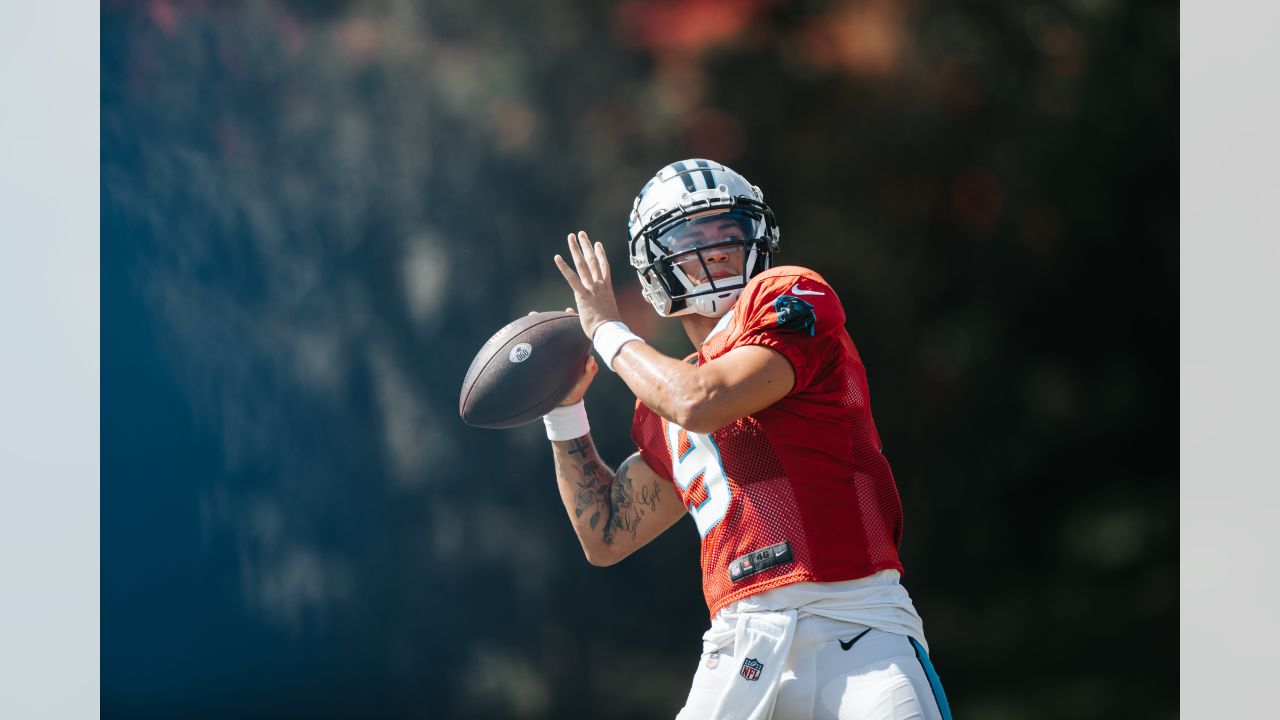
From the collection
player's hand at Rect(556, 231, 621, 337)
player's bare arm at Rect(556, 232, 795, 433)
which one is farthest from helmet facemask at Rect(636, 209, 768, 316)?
player's bare arm at Rect(556, 232, 795, 433)

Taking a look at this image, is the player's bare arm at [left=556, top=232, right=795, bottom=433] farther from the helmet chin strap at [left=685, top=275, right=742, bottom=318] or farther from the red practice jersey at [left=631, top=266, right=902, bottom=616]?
the helmet chin strap at [left=685, top=275, right=742, bottom=318]

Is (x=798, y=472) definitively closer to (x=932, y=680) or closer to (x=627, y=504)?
(x=932, y=680)

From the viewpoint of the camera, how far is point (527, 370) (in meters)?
3.16

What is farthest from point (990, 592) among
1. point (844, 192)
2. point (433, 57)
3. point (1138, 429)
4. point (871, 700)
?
point (433, 57)

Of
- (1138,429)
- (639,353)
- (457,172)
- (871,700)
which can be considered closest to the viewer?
(871,700)

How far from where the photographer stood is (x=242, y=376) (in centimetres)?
477

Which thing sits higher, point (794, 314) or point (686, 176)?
point (686, 176)

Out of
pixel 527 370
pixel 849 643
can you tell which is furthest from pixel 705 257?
pixel 849 643

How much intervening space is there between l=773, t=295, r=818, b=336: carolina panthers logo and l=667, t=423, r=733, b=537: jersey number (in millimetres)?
305

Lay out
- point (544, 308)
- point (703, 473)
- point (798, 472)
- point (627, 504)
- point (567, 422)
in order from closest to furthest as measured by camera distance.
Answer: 1. point (798, 472)
2. point (703, 473)
3. point (627, 504)
4. point (567, 422)
5. point (544, 308)

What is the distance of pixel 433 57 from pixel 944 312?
2.01 metres

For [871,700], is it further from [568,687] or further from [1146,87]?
[1146,87]

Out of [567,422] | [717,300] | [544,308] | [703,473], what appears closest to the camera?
[703,473]

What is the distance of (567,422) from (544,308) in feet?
4.72
